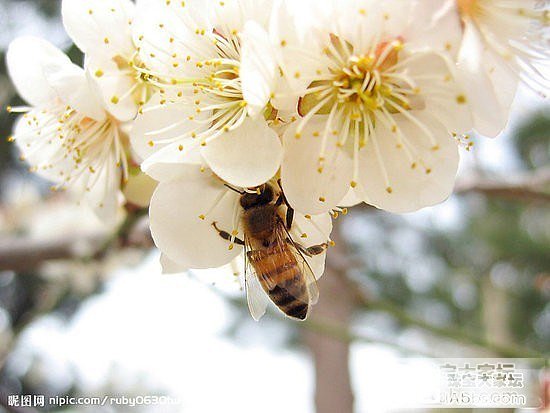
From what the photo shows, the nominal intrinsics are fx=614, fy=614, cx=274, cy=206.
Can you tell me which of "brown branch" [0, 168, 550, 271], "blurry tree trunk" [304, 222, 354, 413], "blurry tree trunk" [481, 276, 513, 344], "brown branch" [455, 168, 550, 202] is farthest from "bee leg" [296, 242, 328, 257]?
"blurry tree trunk" [481, 276, 513, 344]

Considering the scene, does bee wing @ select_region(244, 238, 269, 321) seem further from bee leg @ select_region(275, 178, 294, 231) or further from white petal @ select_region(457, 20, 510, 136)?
white petal @ select_region(457, 20, 510, 136)

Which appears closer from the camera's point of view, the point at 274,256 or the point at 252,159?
the point at 252,159

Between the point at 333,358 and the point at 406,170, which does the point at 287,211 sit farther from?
the point at 333,358

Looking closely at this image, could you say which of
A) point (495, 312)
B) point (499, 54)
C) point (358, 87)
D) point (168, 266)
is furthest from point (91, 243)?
point (495, 312)

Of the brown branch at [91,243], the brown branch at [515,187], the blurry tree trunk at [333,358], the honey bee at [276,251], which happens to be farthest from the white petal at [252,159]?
the blurry tree trunk at [333,358]

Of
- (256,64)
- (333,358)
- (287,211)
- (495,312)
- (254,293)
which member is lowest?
(495,312)

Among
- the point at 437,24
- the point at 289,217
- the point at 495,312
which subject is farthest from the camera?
the point at 495,312

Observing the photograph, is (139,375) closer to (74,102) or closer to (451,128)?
(74,102)
